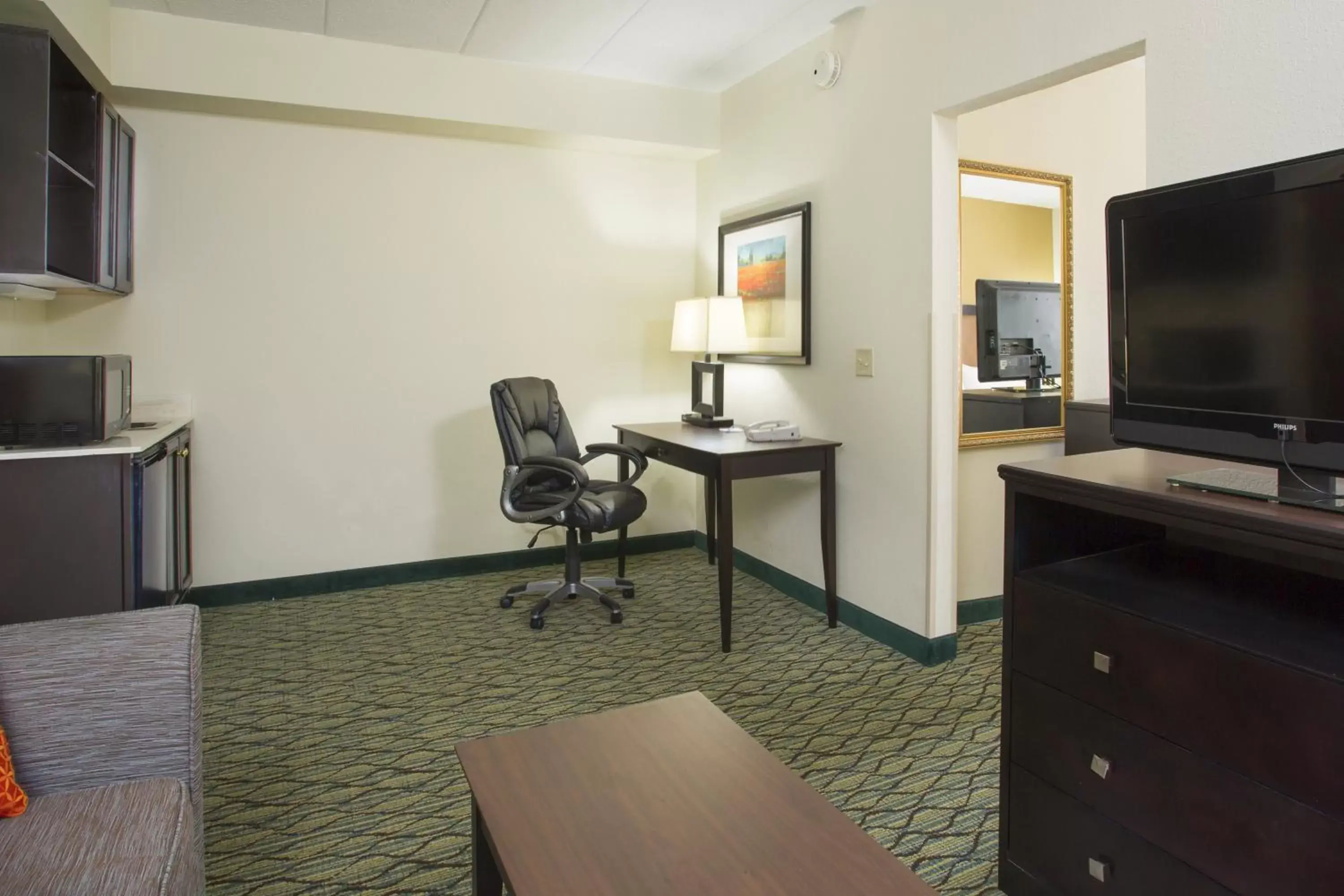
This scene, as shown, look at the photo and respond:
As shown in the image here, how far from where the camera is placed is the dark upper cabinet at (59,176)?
2.44 metres

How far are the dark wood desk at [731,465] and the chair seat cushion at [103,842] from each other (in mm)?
2011

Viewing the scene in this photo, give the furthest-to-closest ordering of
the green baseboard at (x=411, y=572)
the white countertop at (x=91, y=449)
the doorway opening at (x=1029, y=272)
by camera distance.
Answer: the green baseboard at (x=411, y=572) → the doorway opening at (x=1029, y=272) → the white countertop at (x=91, y=449)

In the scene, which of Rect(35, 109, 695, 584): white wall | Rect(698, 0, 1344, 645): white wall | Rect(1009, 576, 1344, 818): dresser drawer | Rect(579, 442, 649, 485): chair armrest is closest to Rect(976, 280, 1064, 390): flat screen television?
Rect(698, 0, 1344, 645): white wall

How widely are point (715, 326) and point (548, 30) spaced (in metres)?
1.39

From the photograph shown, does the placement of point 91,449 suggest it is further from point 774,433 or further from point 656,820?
point 774,433

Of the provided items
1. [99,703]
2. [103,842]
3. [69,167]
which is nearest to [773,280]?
[69,167]

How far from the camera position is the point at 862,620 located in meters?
3.28

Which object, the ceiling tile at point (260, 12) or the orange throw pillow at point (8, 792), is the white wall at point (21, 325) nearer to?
the ceiling tile at point (260, 12)

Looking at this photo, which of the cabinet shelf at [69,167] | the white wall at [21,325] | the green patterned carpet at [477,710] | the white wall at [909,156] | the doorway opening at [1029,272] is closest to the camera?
the white wall at [909,156]

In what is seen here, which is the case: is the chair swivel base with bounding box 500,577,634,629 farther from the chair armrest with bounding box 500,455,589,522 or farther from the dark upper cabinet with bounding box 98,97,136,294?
the dark upper cabinet with bounding box 98,97,136,294

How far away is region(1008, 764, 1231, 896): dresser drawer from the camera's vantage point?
4.53 feet

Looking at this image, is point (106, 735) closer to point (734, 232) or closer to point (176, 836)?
point (176, 836)

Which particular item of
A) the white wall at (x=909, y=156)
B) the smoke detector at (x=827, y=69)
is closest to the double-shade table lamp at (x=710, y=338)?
the white wall at (x=909, y=156)

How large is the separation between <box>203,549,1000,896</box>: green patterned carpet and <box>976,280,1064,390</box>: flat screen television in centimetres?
106
